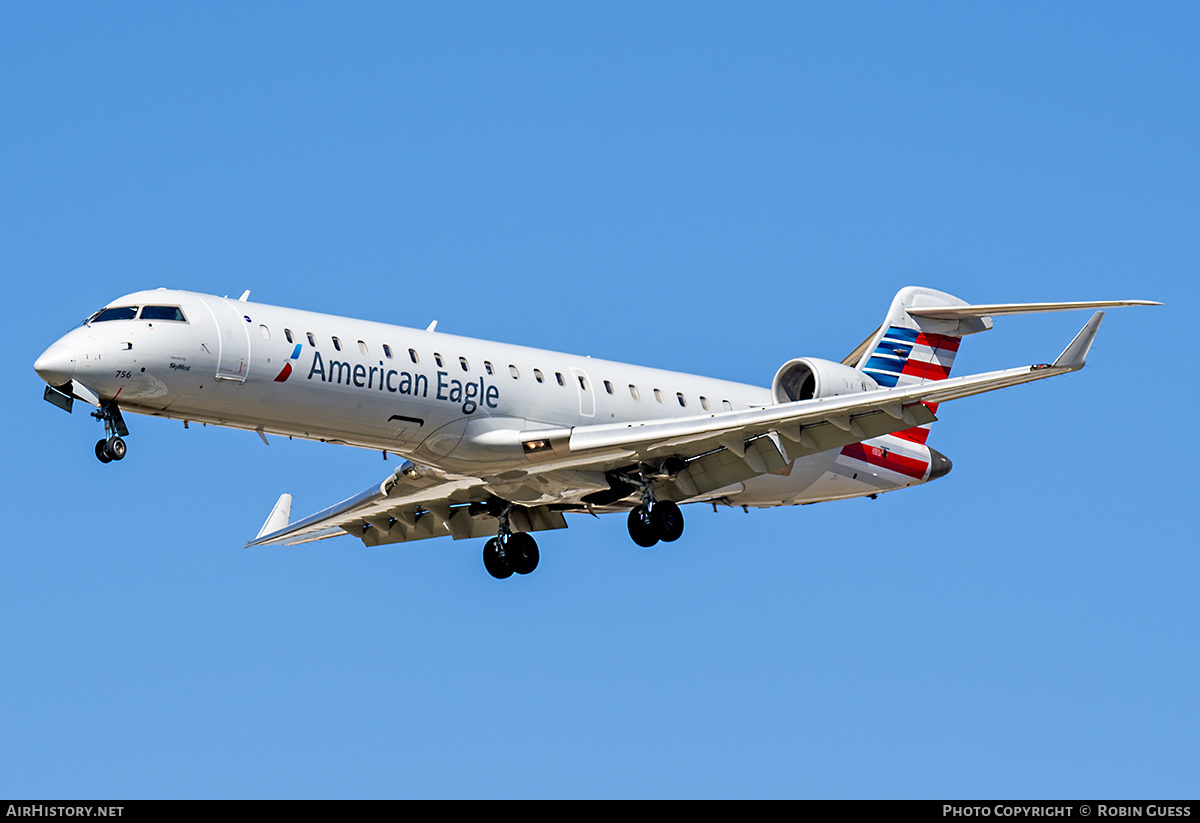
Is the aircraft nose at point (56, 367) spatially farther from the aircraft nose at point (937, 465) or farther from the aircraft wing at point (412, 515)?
the aircraft nose at point (937, 465)

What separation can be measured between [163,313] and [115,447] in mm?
1978

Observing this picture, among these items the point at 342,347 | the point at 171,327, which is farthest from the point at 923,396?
the point at 171,327

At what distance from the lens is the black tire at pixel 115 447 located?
69.5 feet

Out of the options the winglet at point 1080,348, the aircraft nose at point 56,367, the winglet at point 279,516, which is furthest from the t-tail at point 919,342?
the aircraft nose at point 56,367

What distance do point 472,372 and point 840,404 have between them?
17.8ft

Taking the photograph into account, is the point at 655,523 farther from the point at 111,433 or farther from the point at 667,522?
the point at 111,433

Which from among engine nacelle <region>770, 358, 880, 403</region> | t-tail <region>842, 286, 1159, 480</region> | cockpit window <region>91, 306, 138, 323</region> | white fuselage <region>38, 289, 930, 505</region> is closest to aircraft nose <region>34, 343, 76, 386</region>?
white fuselage <region>38, 289, 930, 505</region>

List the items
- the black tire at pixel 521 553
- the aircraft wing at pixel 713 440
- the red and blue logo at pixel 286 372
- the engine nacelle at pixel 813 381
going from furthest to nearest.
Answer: the black tire at pixel 521 553 < the engine nacelle at pixel 813 381 < the aircraft wing at pixel 713 440 < the red and blue logo at pixel 286 372

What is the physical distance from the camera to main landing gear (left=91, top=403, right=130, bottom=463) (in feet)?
69.5

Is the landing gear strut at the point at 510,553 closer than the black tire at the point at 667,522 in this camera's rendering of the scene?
No

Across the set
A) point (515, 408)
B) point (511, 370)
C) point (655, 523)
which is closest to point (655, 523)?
point (655, 523)

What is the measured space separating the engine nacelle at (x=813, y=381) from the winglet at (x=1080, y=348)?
5433mm

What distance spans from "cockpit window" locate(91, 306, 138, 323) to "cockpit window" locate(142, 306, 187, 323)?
14 cm
